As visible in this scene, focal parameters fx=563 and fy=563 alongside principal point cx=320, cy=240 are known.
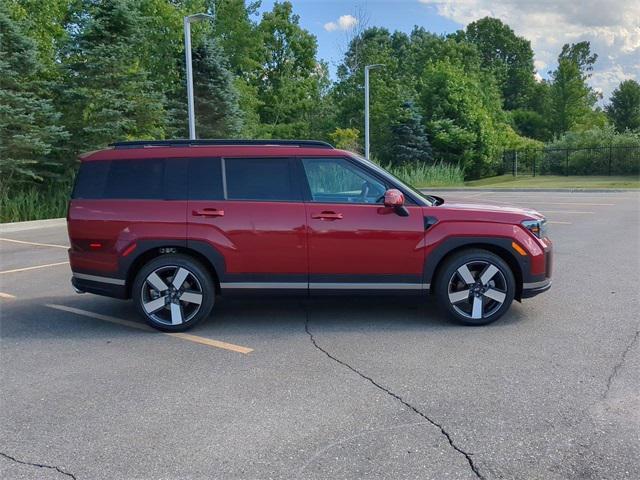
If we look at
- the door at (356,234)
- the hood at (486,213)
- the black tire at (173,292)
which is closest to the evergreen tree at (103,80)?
the black tire at (173,292)

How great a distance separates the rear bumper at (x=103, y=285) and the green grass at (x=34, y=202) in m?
13.7

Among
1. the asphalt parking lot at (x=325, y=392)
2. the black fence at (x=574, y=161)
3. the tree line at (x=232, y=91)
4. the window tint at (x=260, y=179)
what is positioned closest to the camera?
the asphalt parking lot at (x=325, y=392)

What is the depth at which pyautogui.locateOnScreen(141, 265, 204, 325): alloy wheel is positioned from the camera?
5602 mm

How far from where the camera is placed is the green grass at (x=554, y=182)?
1181 inches

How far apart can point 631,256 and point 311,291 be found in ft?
20.7

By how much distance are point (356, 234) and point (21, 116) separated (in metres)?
16.1

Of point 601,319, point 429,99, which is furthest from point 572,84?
point 601,319

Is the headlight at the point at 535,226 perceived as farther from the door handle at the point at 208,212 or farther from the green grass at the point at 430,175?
the green grass at the point at 430,175

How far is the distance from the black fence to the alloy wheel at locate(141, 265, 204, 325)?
37754 millimetres

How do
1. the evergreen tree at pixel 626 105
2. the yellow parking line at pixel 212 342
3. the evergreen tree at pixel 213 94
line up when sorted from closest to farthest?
the yellow parking line at pixel 212 342, the evergreen tree at pixel 213 94, the evergreen tree at pixel 626 105

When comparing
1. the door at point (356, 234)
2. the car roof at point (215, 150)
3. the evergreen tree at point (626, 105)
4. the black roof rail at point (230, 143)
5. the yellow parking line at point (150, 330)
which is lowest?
Result: the yellow parking line at point (150, 330)

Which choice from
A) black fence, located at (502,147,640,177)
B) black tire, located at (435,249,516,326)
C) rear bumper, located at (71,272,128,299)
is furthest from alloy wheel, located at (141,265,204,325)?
black fence, located at (502,147,640,177)

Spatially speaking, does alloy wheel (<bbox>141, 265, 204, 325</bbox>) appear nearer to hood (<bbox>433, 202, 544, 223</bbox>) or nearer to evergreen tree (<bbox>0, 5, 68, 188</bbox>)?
hood (<bbox>433, 202, 544, 223</bbox>)

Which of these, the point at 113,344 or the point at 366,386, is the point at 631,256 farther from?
the point at 113,344
